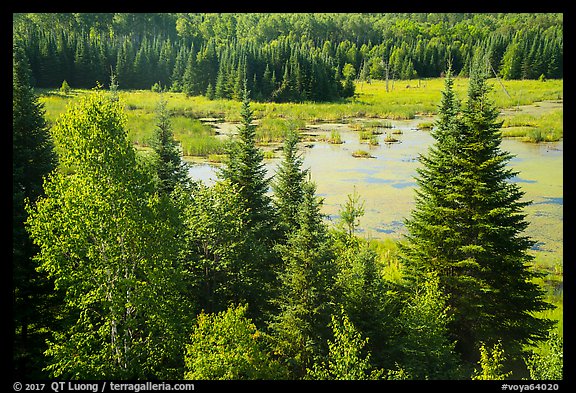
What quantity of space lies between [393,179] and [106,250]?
2460 cm

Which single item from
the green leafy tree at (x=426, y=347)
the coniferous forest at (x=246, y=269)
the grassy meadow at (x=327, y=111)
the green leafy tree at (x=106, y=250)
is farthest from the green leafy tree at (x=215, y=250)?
the grassy meadow at (x=327, y=111)

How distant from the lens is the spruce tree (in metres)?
17.4

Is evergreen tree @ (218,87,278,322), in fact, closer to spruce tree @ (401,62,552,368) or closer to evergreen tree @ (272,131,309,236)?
evergreen tree @ (272,131,309,236)

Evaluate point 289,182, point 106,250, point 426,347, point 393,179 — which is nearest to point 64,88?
point 393,179

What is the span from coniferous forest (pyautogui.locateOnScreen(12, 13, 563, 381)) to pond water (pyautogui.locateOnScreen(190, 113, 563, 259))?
170 inches

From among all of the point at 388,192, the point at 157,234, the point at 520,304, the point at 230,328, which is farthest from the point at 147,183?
the point at 388,192

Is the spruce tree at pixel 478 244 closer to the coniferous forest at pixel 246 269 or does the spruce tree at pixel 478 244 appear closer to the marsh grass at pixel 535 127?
the coniferous forest at pixel 246 269

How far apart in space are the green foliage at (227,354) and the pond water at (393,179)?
10449 mm

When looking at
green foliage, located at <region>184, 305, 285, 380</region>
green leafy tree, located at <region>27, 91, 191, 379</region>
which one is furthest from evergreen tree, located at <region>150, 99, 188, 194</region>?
green foliage, located at <region>184, 305, 285, 380</region>

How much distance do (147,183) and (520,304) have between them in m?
13.1

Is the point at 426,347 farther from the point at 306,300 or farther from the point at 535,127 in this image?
the point at 535,127

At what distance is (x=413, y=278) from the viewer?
1858 centimetres

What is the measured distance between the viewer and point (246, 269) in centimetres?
1698
